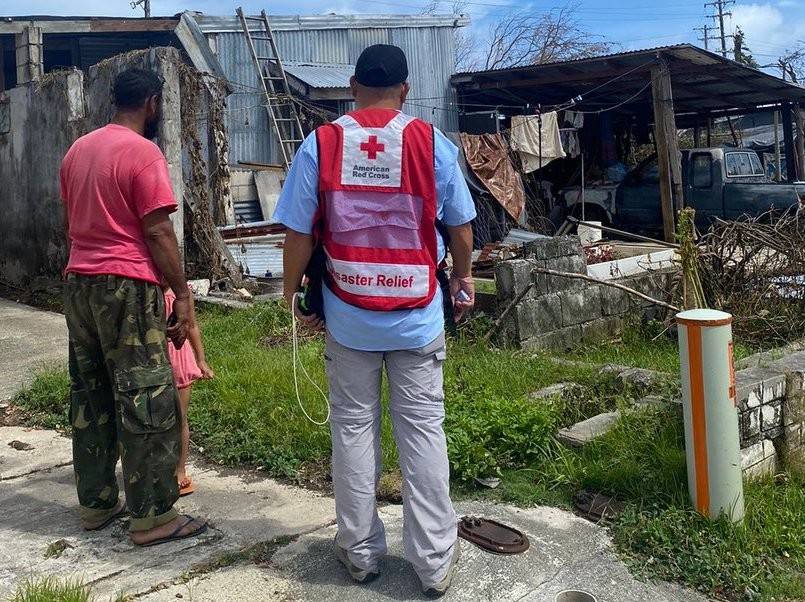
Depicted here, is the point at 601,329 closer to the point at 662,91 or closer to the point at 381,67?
the point at 381,67

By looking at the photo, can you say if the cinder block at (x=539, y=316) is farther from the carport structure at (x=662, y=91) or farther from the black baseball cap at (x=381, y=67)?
the carport structure at (x=662, y=91)

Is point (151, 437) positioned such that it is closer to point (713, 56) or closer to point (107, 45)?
point (713, 56)

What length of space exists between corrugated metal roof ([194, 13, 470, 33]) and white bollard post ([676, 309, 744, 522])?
1309 centimetres

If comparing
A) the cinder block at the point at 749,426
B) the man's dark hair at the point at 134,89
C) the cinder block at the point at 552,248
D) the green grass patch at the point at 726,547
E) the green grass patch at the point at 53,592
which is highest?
the man's dark hair at the point at 134,89

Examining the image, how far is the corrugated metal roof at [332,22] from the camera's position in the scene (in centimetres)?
1484

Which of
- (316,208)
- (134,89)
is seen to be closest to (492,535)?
(316,208)

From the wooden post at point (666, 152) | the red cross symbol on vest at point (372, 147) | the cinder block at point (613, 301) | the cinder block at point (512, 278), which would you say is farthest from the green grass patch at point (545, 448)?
the wooden post at point (666, 152)

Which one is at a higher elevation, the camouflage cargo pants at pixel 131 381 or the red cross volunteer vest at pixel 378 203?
the red cross volunteer vest at pixel 378 203

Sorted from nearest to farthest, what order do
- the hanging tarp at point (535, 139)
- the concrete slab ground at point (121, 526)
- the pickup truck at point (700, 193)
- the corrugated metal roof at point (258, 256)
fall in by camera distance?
1. the concrete slab ground at point (121, 526)
2. the corrugated metal roof at point (258, 256)
3. the pickup truck at point (700, 193)
4. the hanging tarp at point (535, 139)

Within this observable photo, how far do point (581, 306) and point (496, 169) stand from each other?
333 inches

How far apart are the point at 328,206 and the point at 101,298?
104 cm

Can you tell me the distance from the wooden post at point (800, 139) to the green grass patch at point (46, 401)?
16.5 meters

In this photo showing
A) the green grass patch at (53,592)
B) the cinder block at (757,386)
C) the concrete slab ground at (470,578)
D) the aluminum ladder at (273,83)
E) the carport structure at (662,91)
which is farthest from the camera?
the aluminum ladder at (273,83)

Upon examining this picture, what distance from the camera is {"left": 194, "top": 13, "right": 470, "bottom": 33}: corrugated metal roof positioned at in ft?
48.7
